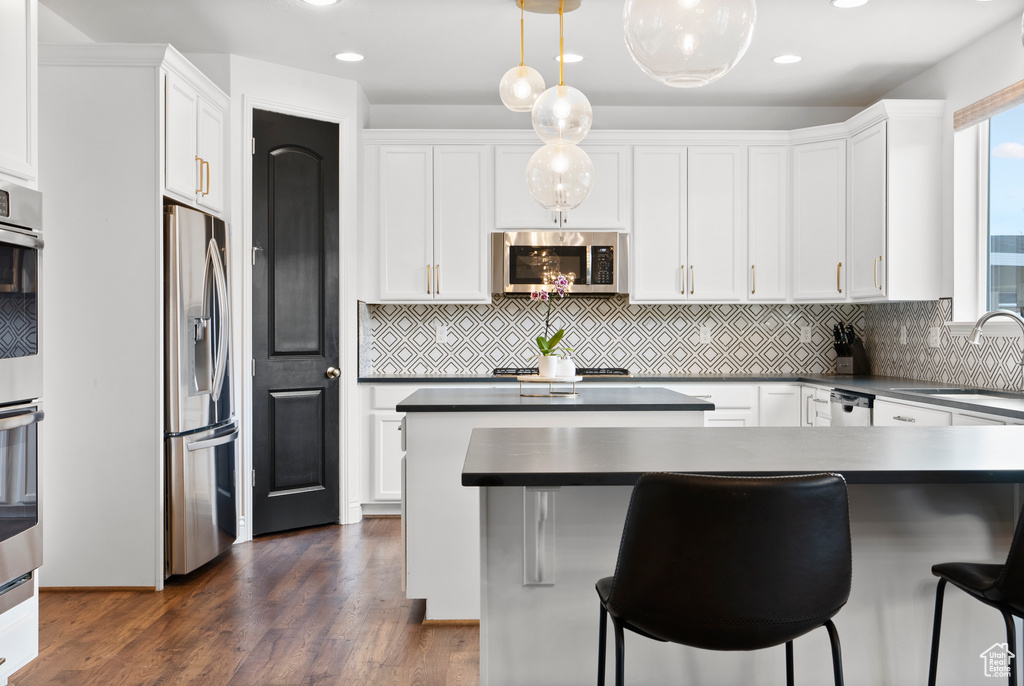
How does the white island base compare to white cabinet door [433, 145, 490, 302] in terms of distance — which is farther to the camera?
white cabinet door [433, 145, 490, 302]

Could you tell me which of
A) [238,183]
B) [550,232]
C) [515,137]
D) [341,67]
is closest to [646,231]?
[550,232]

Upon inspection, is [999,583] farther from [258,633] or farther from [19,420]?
[19,420]

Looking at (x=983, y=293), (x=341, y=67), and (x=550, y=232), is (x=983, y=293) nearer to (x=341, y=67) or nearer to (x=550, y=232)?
(x=550, y=232)

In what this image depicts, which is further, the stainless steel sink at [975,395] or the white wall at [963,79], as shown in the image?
the white wall at [963,79]

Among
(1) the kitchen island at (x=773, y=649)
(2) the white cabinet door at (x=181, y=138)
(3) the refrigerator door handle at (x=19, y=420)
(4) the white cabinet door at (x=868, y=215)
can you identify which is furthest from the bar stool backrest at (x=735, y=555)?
(4) the white cabinet door at (x=868, y=215)

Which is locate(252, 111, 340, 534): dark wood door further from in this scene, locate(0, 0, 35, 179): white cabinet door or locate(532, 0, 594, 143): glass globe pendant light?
locate(532, 0, 594, 143): glass globe pendant light

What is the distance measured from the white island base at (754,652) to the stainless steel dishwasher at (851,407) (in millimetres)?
2104

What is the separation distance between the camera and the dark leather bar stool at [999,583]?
146 centimetres

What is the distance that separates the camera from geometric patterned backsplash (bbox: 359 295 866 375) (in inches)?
199

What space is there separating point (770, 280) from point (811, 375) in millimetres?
693

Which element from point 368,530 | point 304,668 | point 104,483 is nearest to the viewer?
point 304,668

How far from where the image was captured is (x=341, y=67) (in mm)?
4270

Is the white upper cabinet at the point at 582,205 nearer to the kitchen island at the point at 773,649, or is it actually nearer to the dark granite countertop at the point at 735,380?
the dark granite countertop at the point at 735,380

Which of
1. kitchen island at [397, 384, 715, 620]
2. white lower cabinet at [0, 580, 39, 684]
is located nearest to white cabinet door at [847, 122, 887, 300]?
kitchen island at [397, 384, 715, 620]
